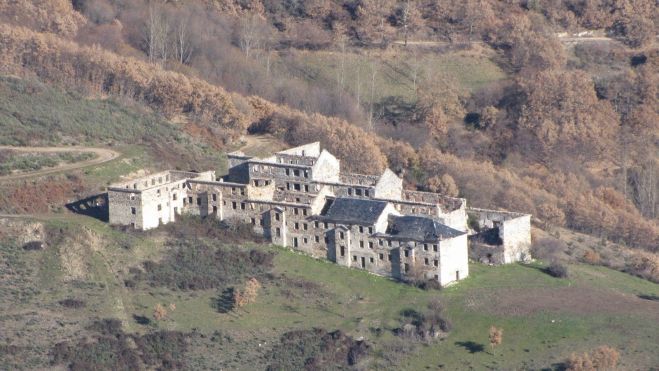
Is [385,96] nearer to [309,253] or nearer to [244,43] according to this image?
[244,43]

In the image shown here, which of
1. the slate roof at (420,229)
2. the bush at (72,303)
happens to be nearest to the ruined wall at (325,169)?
the slate roof at (420,229)

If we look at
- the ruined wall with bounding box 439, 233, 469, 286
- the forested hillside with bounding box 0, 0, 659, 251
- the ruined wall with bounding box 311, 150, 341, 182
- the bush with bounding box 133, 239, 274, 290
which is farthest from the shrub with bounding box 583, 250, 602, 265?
the bush with bounding box 133, 239, 274, 290

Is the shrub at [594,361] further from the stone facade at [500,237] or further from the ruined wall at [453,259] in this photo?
the stone facade at [500,237]

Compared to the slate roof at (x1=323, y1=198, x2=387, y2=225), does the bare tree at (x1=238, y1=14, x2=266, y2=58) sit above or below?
above

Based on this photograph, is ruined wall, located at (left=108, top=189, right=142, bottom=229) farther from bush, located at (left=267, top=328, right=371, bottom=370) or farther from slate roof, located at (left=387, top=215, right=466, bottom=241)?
slate roof, located at (left=387, top=215, right=466, bottom=241)

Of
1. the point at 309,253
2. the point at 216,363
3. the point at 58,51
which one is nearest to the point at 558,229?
the point at 309,253
